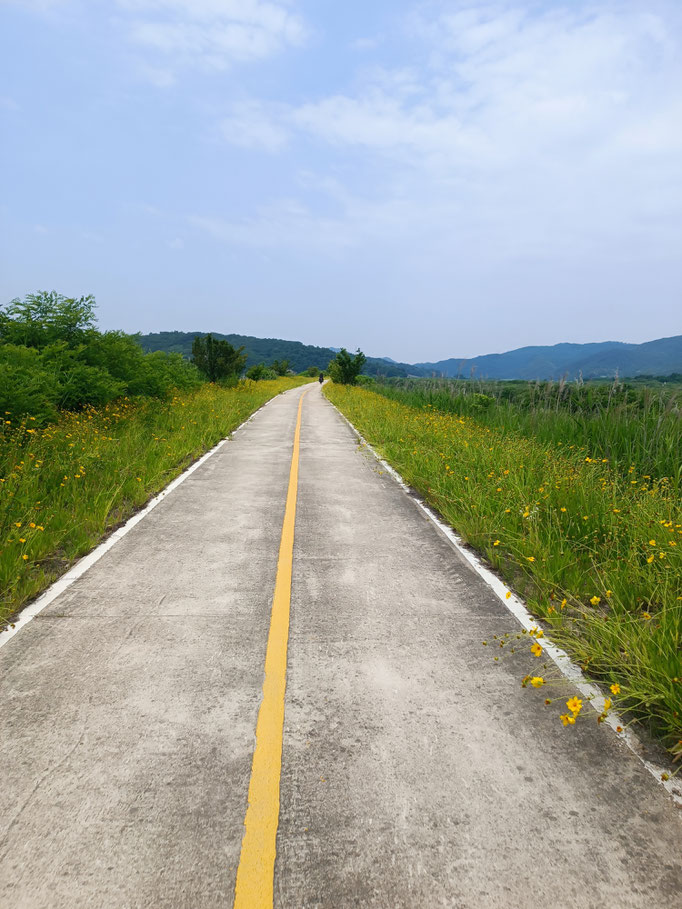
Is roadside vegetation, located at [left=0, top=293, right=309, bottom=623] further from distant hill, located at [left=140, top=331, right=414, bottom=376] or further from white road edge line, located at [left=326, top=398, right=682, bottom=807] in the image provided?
distant hill, located at [left=140, top=331, right=414, bottom=376]

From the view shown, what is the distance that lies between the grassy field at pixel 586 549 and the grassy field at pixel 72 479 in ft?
14.7

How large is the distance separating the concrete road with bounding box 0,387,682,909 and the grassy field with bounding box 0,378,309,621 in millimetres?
611

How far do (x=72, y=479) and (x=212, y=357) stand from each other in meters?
26.2

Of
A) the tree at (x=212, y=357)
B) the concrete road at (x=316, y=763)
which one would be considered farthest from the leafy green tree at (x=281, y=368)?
the concrete road at (x=316, y=763)

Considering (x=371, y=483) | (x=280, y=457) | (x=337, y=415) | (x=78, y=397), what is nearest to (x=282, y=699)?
(x=371, y=483)

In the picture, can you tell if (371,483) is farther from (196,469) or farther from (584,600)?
(584,600)

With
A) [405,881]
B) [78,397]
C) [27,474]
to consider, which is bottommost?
[405,881]

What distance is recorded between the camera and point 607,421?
9344mm

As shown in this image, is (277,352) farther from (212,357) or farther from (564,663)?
(564,663)

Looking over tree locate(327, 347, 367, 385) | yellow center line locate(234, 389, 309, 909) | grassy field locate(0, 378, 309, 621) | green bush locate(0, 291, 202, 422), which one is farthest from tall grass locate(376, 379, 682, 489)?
tree locate(327, 347, 367, 385)

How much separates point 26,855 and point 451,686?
241cm

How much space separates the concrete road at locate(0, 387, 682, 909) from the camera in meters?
2.16

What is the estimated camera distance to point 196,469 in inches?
425

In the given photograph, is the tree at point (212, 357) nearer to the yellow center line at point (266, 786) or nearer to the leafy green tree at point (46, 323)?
the leafy green tree at point (46, 323)
